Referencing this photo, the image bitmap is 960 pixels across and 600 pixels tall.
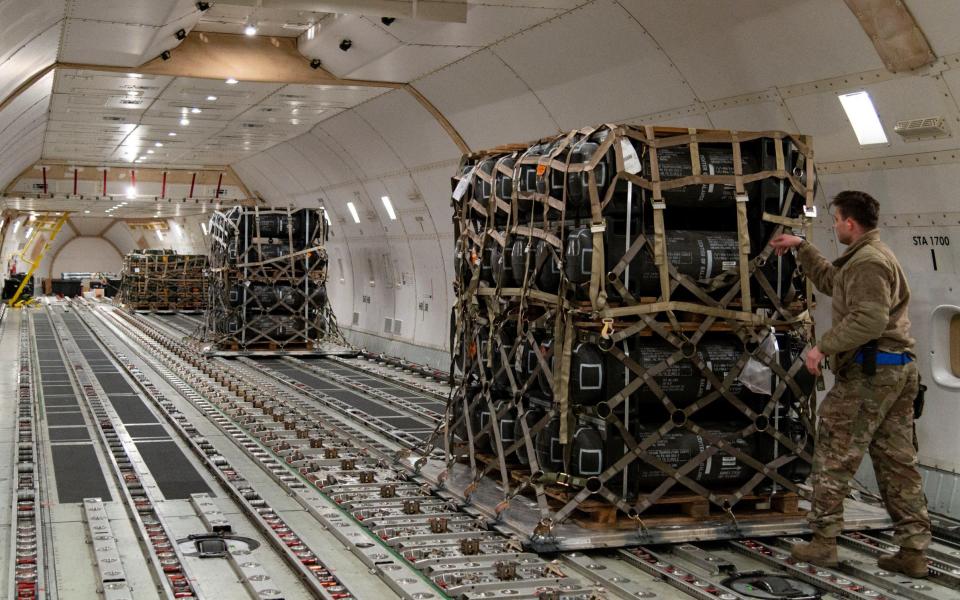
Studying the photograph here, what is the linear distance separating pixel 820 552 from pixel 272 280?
15.5m

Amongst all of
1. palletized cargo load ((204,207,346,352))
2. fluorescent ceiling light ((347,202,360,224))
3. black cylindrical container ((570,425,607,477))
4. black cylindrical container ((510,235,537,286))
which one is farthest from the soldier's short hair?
fluorescent ceiling light ((347,202,360,224))

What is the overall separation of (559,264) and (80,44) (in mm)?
8294

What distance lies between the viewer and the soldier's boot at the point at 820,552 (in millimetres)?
6695

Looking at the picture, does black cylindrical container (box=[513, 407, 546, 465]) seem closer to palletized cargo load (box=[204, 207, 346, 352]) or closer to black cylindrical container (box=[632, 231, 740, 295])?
black cylindrical container (box=[632, 231, 740, 295])

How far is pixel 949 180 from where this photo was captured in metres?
7.83

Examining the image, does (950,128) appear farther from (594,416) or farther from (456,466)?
(456,466)

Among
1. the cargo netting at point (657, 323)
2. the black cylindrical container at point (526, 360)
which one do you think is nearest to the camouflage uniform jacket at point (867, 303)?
the cargo netting at point (657, 323)

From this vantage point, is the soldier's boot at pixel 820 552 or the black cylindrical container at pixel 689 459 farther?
the black cylindrical container at pixel 689 459

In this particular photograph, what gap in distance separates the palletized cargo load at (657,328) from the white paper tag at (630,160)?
12mm

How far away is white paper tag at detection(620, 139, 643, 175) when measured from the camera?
23.7 feet

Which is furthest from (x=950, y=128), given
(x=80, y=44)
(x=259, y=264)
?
(x=259, y=264)

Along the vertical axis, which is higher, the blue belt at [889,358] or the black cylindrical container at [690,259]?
the black cylindrical container at [690,259]

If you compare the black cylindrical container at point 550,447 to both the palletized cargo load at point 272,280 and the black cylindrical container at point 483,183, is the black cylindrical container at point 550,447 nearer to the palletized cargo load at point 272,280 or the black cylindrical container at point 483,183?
the black cylindrical container at point 483,183

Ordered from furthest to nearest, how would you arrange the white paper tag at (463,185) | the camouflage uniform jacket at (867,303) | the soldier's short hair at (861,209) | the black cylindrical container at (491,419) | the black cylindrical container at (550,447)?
the white paper tag at (463,185) → the black cylindrical container at (491,419) → the black cylindrical container at (550,447) → the soldier's short hair at (861,209) → the camouflage uniform jacket at (867,303)
